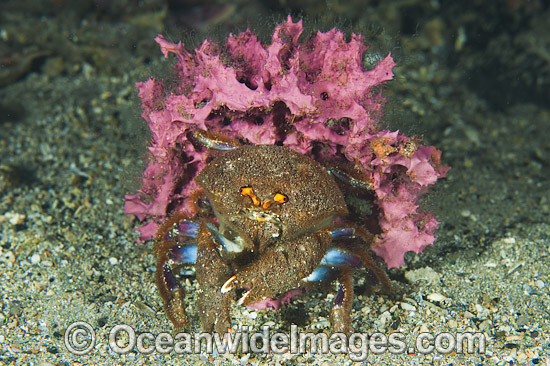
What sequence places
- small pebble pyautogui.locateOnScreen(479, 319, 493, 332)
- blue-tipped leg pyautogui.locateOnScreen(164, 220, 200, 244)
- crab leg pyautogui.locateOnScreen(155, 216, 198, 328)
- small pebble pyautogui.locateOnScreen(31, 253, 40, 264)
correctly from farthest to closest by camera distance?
small pebble pyautogui.locateOnScreen(31, 253, 40, 264)
blue-tipped leg pyautogui.locateOnScreen(164, 220, 200, 244)
crab leg pyautogui.locateOnScreen(155, 216, 198, 328)
small pebble pyautogui.locateOnScreen(479, 319, 493, 332)

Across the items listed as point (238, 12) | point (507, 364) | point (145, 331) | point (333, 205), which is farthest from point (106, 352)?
point (238, 12)

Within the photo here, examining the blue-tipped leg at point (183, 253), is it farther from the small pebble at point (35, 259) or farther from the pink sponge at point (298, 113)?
the small pebble at point (35, 259)

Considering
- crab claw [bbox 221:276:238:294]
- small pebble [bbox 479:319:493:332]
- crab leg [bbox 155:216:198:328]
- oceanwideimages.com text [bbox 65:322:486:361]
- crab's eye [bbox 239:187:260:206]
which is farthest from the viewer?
crab leg [bbox 155:216:198:328]

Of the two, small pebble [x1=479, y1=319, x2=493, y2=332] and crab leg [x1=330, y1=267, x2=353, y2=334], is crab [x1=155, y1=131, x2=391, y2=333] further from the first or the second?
small pebble [x1=479, y1=319, x2=493, y2=332]

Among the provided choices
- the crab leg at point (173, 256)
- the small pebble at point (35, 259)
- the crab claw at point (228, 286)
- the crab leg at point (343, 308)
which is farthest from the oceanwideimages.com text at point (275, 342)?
the small pebble at point (35, 259)

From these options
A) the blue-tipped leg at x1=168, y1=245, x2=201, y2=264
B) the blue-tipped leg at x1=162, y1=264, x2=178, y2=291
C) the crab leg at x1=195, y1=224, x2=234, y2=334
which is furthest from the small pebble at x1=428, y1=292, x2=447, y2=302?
the blue-tipped leg at x1=162, y1=264, x2=178, y2=291

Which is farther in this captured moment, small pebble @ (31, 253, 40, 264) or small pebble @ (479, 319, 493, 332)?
small pebble @ (31, 253, 40, 264)

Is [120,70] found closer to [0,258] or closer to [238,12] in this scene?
[238,12]
